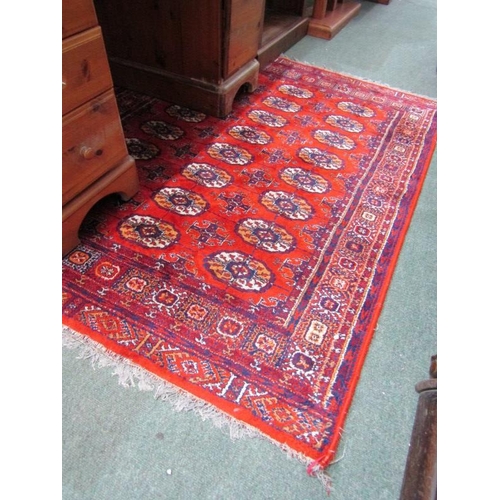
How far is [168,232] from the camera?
1.28 metres

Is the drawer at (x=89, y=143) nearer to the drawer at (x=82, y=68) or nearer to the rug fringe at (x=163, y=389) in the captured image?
the drawer at (x=82, y=68)

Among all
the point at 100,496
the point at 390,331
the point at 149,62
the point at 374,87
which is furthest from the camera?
the point at 374,87

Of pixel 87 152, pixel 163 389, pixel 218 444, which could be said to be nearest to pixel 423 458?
pixel 218 444

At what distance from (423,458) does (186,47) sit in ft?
5.51

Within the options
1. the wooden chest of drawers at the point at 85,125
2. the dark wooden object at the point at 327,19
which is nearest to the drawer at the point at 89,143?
the wooden chest of drawers at the point at 85,125

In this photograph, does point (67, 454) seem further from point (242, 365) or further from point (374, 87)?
point (374, 87)

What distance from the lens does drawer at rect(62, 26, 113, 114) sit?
3.18 feet

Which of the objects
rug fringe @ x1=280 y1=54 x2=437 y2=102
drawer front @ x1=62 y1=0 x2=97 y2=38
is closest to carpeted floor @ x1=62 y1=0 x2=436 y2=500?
drawer front @ x1=62 y1=0 x2=97 y2=38

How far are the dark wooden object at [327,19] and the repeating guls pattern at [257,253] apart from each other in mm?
995

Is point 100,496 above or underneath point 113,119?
underneath

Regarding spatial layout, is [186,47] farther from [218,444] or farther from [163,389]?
[218,444]

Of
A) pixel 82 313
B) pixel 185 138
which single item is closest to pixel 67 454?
pixel 82 313

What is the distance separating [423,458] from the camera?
530mm

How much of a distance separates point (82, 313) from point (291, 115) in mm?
1321
